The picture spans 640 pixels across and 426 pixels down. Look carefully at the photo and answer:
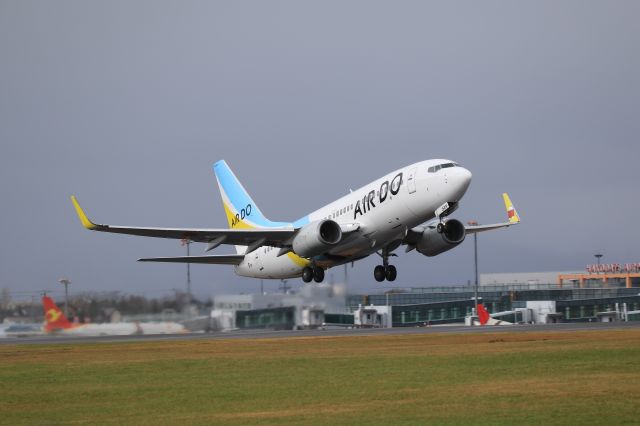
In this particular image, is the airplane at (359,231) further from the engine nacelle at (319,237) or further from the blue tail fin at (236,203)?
the blue tail fin at (236,203)

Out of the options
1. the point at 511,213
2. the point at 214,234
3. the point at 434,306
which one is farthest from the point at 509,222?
the point at 434,306

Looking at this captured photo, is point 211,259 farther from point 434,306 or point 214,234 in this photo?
point 434,306

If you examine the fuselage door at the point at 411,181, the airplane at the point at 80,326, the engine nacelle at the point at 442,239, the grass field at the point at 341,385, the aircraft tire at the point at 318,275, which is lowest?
the grass field at the point at 341,385

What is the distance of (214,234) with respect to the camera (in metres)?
47.5

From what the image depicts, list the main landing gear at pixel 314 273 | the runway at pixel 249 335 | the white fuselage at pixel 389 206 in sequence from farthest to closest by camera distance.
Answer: the runway at pixel 249 335 → the main landing gear at pixel 314 273 → the white fuselage at pixel 389 206

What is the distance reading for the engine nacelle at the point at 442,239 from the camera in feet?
151

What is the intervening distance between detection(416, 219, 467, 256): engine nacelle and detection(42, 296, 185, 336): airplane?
17519 mm

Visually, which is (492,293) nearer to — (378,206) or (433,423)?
(378,206)

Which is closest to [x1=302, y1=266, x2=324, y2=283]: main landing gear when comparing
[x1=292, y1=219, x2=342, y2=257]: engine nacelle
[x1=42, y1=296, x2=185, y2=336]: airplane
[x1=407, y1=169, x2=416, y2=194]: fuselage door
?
[x1=292, y1=219, x2=342, y2=257]: engine nacelle

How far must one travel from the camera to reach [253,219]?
5759cm

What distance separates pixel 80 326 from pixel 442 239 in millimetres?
22270

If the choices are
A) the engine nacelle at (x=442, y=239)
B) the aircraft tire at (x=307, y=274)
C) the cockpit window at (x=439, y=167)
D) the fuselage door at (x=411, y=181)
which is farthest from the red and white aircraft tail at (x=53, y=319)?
the cockpit window at (x=439, y=167)

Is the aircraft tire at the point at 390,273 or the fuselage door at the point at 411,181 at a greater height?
the fuselage door at the point at 411,181

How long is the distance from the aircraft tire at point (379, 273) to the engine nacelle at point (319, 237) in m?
5.99
